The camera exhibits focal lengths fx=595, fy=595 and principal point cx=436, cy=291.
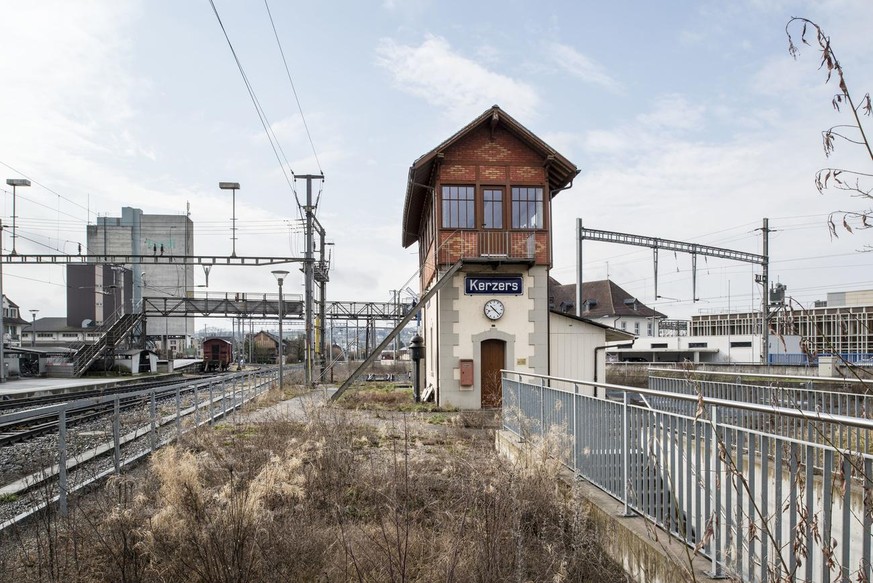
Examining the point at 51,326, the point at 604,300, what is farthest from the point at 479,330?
the point at 51,326

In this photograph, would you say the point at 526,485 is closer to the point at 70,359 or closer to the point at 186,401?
the point at 186,401

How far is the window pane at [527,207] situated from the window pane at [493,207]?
16.1 inches

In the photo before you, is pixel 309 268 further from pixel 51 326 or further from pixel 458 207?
pixel 51 326

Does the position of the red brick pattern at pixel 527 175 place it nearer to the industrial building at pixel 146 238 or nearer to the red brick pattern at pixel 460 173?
the red brick pattern at pixel 460 173

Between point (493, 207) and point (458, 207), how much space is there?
110cm

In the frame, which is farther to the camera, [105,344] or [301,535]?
[105,344]

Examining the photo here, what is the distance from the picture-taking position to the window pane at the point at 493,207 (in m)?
18.4

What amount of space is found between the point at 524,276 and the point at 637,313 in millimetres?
52506

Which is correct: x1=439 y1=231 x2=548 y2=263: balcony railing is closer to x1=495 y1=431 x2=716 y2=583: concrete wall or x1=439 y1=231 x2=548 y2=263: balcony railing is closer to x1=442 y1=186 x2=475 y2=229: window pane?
x1=442 y1=186 x2=475 y2=229: window pane

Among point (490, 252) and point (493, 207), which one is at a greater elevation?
point (493, 207)

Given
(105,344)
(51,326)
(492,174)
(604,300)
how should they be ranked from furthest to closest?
(51,326)
(604,300)
(105,344)
(492,174)

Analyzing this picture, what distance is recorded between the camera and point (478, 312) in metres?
18.3

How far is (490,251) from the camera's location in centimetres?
1803

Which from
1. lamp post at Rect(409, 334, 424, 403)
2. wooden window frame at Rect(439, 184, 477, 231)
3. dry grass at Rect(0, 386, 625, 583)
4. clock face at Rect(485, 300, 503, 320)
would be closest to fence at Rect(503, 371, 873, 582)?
dry grass at Rect(0, 386, 625, 583)
